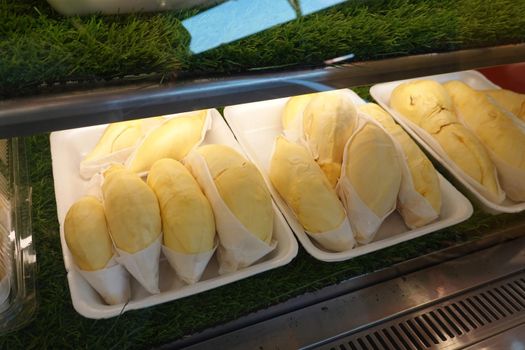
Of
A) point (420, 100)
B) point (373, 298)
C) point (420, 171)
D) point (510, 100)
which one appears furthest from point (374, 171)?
point (510, 100)

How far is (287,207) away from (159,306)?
1.10ft

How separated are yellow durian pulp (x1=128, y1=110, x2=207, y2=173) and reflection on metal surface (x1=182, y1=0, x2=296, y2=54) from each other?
13.3 inches

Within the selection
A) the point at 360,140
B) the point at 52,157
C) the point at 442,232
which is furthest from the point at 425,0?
the point at 52,157

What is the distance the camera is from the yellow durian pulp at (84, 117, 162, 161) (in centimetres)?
98

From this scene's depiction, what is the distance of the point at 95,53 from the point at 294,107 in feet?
2.03

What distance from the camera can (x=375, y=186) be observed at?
933 mm

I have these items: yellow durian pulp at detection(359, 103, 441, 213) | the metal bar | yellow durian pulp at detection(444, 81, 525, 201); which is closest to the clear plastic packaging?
the metal bar

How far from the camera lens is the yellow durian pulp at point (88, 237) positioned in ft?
2.55

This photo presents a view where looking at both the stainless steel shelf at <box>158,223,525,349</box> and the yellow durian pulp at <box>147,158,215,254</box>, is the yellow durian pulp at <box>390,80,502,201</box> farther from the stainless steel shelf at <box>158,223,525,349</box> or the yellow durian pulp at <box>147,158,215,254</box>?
the yellow durian pulp at <box>147,158,215,254</box>

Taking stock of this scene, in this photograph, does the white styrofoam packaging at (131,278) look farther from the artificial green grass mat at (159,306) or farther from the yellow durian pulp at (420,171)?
the yellow durian pulp at (420,171)

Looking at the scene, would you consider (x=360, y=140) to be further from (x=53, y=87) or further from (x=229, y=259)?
(x=53, y=87)

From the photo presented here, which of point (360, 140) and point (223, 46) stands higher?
point (223, 46)

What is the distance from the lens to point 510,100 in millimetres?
1293

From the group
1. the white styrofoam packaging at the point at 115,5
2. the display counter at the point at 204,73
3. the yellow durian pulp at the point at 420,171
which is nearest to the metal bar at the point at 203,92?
the display counter at the point at 204,73
